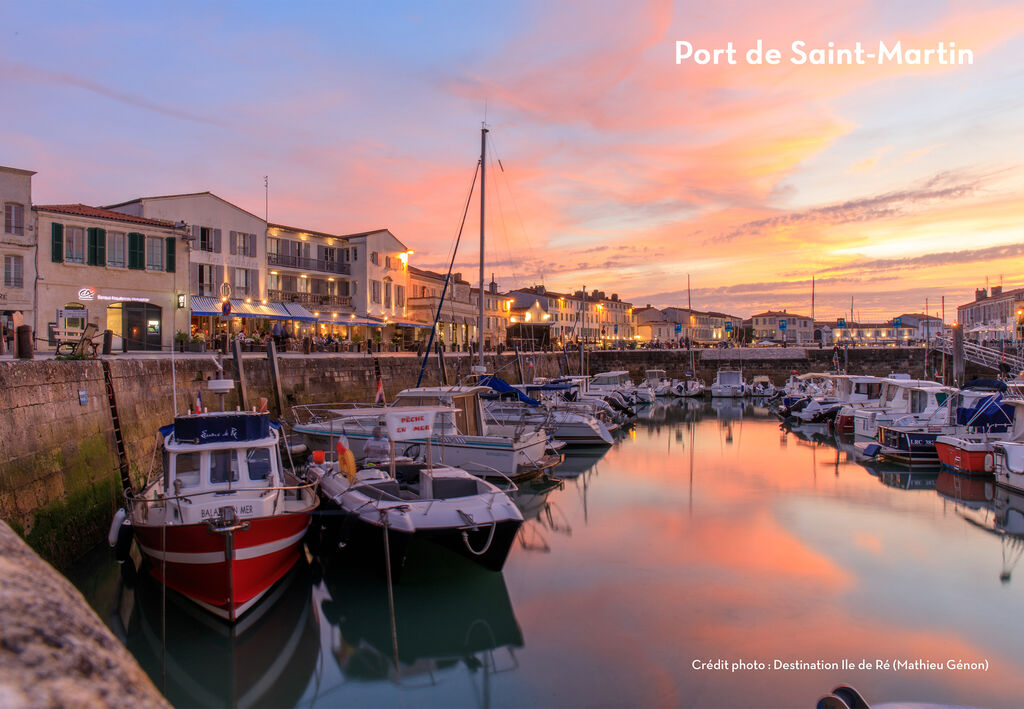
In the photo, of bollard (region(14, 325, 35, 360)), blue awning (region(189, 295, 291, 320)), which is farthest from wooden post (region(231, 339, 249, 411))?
blue awning (region(189, 295, 291, 320))

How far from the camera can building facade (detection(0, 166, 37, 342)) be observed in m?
25.2

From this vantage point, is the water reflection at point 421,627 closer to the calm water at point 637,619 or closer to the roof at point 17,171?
the calm water at point 637,619

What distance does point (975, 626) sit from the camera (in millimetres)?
10492

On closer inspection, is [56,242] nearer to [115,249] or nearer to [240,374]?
[115,249]

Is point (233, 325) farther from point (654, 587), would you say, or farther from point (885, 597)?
point (885, 597)

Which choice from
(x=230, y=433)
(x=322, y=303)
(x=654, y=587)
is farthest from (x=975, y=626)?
(x=322, y=303)

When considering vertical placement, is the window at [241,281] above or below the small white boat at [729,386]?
above

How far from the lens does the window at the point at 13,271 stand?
25.3 meters

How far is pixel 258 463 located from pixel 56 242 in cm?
1991

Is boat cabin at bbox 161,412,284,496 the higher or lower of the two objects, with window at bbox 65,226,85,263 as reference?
lower

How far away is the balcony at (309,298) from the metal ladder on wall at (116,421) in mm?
26718

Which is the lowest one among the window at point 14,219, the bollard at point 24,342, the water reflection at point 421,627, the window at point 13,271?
the water reflection at point 421,627

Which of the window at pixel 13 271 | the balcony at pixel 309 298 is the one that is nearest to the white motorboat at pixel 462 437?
the window at pixel 13 271

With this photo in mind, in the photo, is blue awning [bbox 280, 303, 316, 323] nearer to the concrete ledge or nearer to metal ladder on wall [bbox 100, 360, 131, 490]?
metal ladder on wall [bbox 100, 360, 131, 490]
